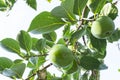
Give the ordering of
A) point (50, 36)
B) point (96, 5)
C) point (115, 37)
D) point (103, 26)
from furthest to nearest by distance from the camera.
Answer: point (50, 36) → point (115, 37) → point (96, 5) → point (103, 26)

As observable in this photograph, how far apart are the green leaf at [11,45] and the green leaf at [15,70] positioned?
17 centimetres

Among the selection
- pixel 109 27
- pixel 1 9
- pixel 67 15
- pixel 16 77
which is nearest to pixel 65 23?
pixel 67 15

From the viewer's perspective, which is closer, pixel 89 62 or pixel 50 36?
pixel 89 62

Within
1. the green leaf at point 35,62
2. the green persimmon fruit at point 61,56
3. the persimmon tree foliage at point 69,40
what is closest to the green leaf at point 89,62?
the persimmon tree foliage at point 69,40

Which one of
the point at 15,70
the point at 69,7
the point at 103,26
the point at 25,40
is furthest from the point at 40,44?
the point at 103,26

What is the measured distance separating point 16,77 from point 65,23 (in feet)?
1.32

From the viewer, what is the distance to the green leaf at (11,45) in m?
1.78

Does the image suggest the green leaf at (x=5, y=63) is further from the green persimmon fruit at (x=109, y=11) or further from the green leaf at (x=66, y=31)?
the green persimmon fruit at (x=109, y=11)

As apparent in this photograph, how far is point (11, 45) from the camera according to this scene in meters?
1.79

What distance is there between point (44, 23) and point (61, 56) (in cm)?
25

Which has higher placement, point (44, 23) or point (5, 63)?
point (44, 23)

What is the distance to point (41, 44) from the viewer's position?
1.71 meters

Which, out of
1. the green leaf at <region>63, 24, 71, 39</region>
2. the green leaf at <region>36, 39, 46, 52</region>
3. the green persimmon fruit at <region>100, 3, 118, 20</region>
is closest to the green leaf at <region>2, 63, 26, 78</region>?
the green leaf at <region>36, 39, 46, 52</region>

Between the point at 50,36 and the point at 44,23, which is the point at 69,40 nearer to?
the point at 44,23
